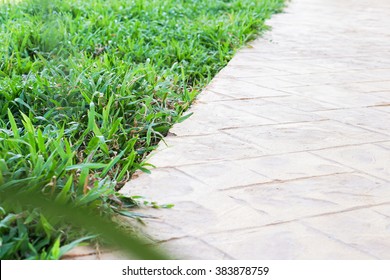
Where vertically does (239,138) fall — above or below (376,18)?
above

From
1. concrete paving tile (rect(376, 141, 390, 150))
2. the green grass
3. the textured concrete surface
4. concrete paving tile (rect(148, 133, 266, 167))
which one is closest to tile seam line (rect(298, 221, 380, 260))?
the textured concrete surface

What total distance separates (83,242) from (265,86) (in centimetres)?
229

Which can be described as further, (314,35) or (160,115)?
(314,35)

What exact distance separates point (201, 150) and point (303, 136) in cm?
51

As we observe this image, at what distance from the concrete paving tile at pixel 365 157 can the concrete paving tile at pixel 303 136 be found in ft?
0.22

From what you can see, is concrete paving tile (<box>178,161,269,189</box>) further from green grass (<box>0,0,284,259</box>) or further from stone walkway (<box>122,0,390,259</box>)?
green grass (<box>0,0,284,259</box>)

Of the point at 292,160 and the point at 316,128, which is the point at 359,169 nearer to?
the point at 292,160

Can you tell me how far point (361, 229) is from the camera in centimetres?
195

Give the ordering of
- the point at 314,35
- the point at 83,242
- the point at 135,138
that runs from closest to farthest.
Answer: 1. the point at 83,242
2. the point at 135,138
3. the point at 314,35

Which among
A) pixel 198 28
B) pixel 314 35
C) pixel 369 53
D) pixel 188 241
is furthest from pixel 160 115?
pixel 314 35

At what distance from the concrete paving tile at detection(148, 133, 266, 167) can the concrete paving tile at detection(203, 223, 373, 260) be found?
0.63 metres

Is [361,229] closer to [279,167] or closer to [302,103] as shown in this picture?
[279,167]

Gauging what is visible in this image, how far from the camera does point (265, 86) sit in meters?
3.80

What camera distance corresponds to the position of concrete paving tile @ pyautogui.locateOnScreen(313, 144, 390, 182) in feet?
8.21
